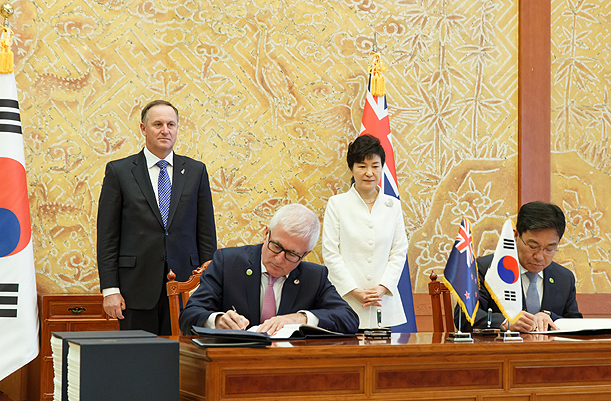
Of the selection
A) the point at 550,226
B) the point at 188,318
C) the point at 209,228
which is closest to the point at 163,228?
the point at 209,228

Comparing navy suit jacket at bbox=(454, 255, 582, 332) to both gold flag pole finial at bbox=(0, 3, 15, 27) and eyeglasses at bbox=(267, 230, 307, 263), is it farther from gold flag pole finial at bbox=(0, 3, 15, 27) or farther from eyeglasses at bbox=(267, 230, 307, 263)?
gold flag pole finial at bbox=(0, 3, 15, 27)

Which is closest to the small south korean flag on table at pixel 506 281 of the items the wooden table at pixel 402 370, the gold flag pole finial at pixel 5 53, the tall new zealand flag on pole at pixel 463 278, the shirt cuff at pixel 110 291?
the tall new zealand flag on pole at pixel 463 278

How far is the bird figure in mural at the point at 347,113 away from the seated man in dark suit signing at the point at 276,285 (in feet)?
7.79

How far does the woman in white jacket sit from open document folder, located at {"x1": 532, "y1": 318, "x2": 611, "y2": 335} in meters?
1.31

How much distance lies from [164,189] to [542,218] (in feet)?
6.16

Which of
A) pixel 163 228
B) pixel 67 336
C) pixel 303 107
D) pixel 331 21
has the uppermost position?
pixel 331 21

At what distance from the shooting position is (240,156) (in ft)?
15.1

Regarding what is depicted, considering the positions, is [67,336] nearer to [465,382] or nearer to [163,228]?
[465,382]

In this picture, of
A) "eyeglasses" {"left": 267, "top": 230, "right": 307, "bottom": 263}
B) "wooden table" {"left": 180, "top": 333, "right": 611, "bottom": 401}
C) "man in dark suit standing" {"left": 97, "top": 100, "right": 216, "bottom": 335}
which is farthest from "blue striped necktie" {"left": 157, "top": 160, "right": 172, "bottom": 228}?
"wooden table" {"left": 180, "top": 333, "right": 611, "bottom": 401}

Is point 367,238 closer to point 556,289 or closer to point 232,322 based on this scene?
point 556,289

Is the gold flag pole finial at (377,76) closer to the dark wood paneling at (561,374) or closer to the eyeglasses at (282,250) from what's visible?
the eyeglasses at (282,250)

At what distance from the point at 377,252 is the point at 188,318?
73.0 inches

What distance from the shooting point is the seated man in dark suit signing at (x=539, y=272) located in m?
2.80

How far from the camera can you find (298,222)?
2266mm
